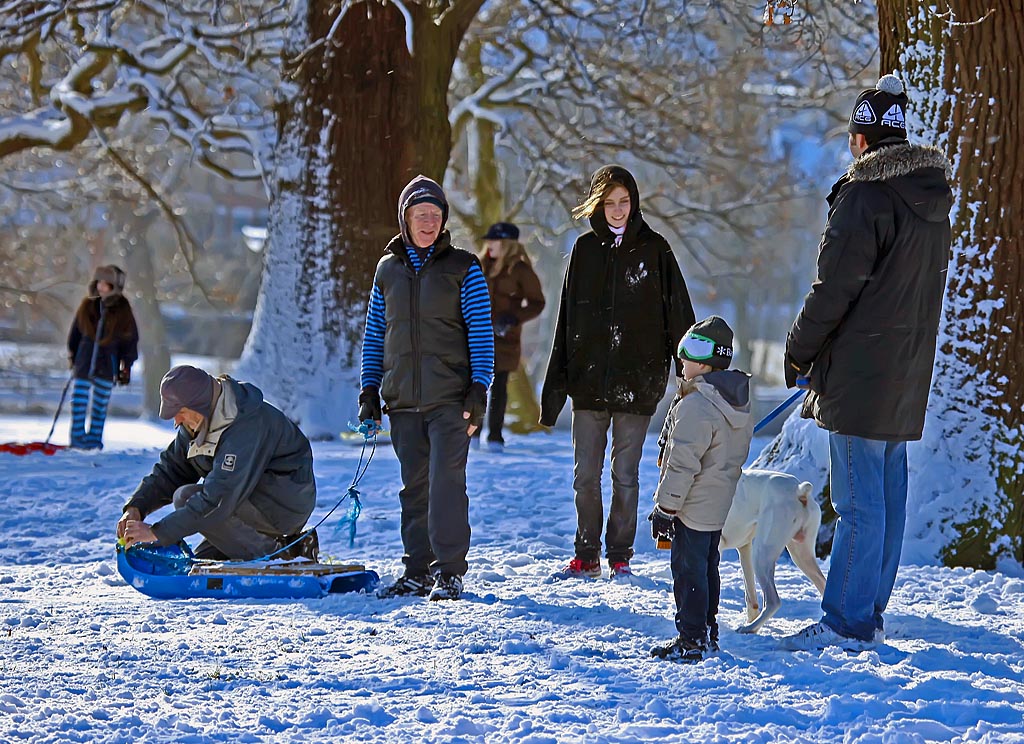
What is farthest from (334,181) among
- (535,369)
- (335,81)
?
(535,369)

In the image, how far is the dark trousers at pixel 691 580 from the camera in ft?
15.6

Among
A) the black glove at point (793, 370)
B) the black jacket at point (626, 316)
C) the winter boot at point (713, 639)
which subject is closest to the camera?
the winter boot at point (713, 639)

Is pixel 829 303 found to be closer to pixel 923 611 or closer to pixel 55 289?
pixel 923 611

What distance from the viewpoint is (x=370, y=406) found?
597 cm

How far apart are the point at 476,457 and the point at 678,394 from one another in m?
6.13

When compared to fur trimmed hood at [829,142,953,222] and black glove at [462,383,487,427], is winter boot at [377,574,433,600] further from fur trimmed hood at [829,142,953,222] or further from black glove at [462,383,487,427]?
fur trimmed hood at [829,142,953,222]

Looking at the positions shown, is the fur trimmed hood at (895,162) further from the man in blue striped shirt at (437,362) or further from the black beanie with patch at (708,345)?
the man in blue striped shirt at (437,362)

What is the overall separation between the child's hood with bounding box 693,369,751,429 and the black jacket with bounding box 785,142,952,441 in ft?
0.95

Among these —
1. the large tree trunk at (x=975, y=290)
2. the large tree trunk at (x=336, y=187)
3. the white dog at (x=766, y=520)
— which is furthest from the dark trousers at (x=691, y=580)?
the large tree trunk at (x=336, y=187)

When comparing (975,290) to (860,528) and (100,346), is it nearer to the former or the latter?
(860,528)

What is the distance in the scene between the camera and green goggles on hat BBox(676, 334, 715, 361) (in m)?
4.79

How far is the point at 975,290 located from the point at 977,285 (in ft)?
0.09

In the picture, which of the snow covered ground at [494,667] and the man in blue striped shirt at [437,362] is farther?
the man in blue striped shirt at [437,362]

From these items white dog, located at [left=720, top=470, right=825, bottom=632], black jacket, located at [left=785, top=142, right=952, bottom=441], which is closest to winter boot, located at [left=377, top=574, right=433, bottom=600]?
white dog, located at [left=720, top=470, right=825, bottom=632]
